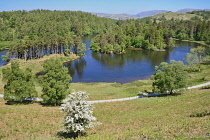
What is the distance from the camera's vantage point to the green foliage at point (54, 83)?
40.7 metres

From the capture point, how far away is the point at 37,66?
92.1m

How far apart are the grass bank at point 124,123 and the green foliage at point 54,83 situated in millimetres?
5919

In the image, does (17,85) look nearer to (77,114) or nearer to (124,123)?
(124,123)

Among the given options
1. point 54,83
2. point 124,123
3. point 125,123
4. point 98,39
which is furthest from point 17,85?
point 98,39

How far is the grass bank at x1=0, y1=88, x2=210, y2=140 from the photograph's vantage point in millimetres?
20234

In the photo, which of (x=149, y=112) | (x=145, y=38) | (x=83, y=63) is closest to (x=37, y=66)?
(x=83, y=63)

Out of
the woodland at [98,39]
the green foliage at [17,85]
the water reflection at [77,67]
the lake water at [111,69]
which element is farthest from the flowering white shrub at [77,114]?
the woodland at [98,39]

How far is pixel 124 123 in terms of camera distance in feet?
89.0

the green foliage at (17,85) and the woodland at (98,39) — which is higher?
the woodland at (98,39)

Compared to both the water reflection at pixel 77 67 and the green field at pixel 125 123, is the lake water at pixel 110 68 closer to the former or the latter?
the water reflection at pixel 77 67

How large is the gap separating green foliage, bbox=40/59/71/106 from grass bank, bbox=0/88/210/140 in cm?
592

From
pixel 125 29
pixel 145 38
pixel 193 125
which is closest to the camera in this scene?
pixel 193 125

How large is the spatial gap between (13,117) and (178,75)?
36.7 metres

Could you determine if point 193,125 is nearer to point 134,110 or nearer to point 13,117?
point 134,110
